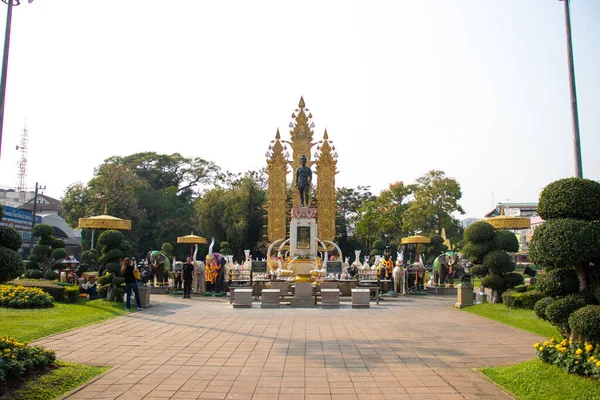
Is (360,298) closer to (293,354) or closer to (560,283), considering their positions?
(293,354)

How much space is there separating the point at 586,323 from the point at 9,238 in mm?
8637

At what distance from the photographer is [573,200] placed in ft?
24.9

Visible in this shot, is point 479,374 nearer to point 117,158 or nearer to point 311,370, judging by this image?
point 311,370

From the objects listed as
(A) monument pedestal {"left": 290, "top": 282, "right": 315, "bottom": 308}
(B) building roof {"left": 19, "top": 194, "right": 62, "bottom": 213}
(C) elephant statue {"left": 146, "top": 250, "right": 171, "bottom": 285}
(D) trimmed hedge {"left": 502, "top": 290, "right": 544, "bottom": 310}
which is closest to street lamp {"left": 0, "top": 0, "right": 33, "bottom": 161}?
(A) monument pedestal {"left": 290, "top": 282, "right": 315, "bottom": 308}

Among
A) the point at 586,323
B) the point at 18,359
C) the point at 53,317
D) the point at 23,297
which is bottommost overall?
the point at 53,317

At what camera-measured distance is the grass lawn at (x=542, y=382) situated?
6.23 m

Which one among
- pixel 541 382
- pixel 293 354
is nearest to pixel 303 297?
pixel 293 354

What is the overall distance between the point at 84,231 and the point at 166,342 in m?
38.4

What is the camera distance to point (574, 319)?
7.04m

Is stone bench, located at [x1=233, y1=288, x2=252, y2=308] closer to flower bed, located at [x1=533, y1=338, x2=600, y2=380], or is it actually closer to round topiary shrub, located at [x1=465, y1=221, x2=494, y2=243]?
round topiary shrub, located at [x1=465, y1=221, x2=494, y2=243]

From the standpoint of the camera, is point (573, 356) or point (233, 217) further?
point (233, 217)

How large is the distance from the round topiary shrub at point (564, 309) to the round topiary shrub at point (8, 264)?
26.8 feet

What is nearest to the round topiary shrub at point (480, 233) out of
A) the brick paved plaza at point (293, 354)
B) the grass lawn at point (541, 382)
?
the brick paved plaza at point (293, 354)

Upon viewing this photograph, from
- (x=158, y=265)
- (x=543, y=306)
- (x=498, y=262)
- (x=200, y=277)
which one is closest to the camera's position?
(x=543, y=306)
